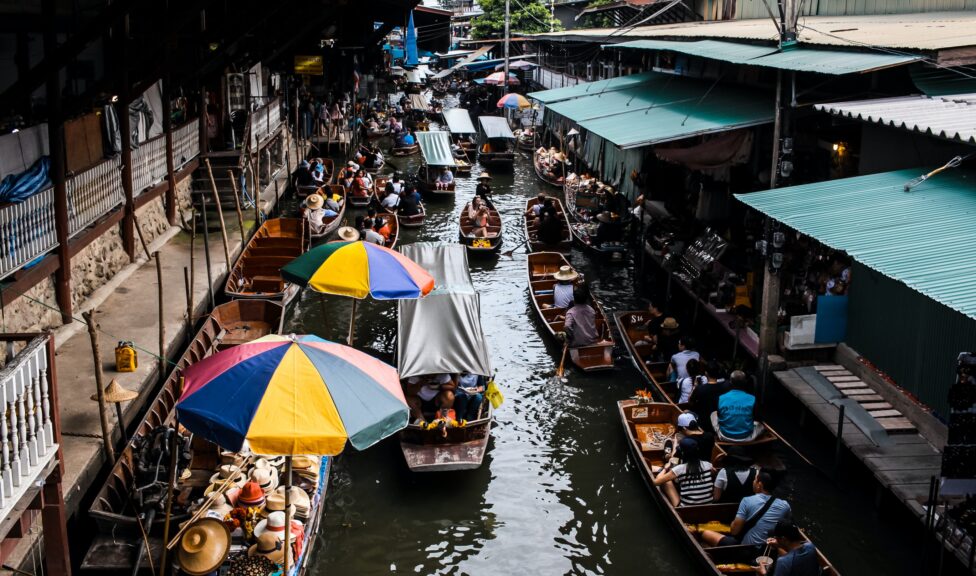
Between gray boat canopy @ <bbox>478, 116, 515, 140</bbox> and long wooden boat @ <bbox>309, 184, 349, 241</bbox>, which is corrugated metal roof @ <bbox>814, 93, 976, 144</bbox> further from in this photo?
gray boat canopy @ <bbox>478, 116, 515, 140</bbox>

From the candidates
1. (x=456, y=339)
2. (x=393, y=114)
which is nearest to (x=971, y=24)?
(x=456, y=339)

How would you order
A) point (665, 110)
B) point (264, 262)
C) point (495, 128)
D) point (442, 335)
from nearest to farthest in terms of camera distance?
point (442, 335)
point (665, 110)
point (264, 262)
point (495, 128)

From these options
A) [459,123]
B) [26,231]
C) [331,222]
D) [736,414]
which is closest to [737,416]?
[736,414]

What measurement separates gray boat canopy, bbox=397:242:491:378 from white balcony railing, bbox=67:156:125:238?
5373 mm

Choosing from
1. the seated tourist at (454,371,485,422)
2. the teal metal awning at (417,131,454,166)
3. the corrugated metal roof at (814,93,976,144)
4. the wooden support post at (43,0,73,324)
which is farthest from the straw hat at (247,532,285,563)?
the teal metal awning at (417,131,454,166)

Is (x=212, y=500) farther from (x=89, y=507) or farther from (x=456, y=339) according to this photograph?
(x=456, y=339)

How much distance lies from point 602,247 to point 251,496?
586 inches

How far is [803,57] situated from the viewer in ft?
45.8

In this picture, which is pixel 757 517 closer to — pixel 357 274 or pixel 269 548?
pixel 269 548

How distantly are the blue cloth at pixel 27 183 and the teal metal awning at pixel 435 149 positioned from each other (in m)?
18.7

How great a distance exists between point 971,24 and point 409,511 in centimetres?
1161

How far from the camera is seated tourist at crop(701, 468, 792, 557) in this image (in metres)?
9.58

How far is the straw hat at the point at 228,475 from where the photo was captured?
10406 millimetres

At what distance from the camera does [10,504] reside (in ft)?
22.7
